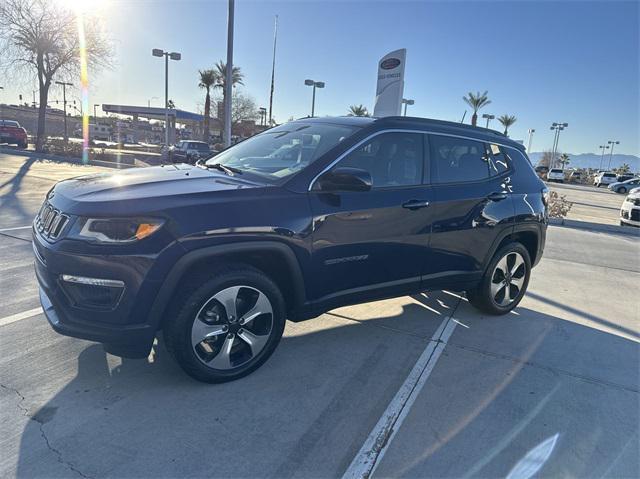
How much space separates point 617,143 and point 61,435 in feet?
391

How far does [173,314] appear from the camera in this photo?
2.71 metres

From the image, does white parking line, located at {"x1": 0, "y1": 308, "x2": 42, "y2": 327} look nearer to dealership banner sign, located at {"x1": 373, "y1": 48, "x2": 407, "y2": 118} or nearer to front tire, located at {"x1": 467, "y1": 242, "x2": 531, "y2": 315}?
front tire, located at {"x1": 467, "y1": 242, "x2": 531, "y2": 315}

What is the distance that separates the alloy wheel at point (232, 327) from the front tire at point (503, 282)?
241 centimetres

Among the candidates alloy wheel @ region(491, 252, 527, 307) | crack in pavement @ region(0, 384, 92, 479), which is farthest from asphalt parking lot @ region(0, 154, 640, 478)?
alloy wheel @ region(491, 252, 527, 307)

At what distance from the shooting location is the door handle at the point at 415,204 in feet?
11.6

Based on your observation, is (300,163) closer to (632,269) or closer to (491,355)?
(491,355)

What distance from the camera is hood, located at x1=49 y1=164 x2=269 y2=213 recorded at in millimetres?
2609

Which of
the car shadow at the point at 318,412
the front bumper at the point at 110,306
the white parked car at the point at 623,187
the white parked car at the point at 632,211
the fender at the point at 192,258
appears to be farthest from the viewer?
the white parked car at the point at 623,187

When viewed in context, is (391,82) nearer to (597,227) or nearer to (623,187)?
(597,227)

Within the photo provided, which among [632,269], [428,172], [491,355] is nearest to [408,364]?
[491,355]

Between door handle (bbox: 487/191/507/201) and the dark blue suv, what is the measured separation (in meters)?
0.02

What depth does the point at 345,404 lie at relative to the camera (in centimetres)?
288

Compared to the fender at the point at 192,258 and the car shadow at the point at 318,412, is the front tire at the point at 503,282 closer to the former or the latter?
the car shadow at the point at 318,412

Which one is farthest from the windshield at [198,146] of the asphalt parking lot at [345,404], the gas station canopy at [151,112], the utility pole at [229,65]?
the gas station canopy at [151,112]
